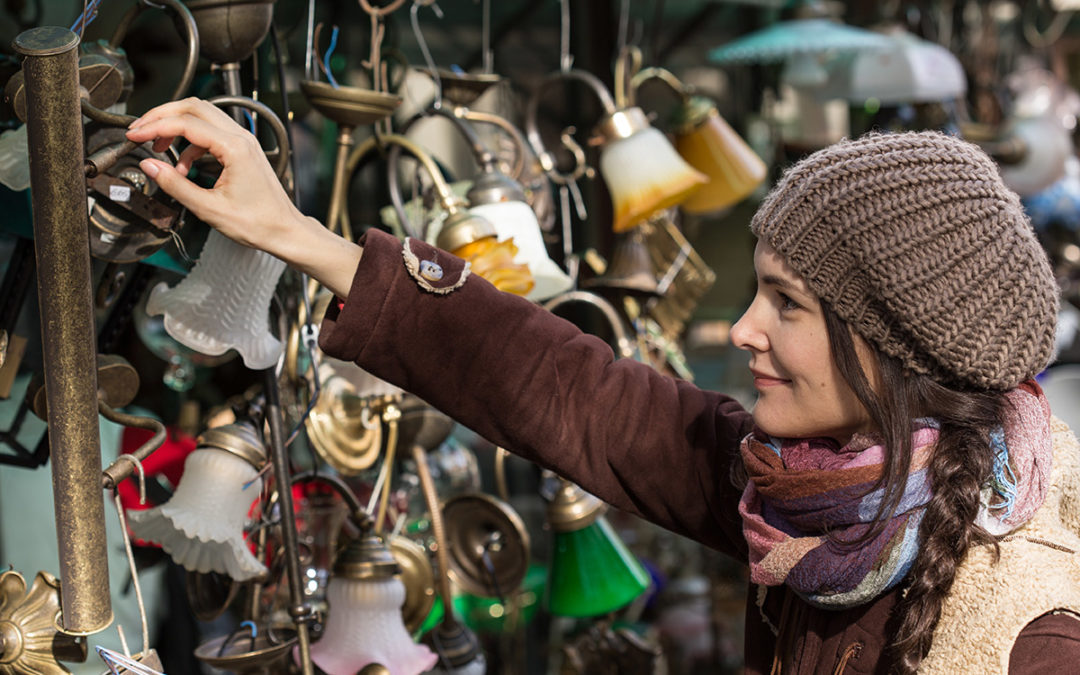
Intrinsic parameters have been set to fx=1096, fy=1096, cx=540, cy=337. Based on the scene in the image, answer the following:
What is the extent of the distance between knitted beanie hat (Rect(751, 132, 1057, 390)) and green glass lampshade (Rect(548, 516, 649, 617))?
2.78 feet

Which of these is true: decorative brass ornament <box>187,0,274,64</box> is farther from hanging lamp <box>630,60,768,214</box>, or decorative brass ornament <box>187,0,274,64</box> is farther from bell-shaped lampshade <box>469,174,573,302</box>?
hanging lamp <box>630,60,768,214</box>

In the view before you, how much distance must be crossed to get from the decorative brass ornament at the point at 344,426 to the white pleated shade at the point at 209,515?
0.90 feet

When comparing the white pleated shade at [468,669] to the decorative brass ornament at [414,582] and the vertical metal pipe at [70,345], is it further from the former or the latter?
the vertical metal pipe at [70,345]

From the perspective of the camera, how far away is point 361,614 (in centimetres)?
146

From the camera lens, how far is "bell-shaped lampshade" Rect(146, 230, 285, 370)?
3.86 feet

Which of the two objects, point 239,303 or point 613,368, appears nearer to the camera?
point 239,303

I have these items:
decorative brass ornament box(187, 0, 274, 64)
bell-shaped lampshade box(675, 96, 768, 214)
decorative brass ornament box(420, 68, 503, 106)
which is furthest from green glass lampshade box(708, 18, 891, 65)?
decorative brass ornament box(187, 0, 274, 64)

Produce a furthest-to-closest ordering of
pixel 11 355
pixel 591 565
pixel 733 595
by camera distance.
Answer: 1. pixel 733 595
2. pixel 591 565
3. pixel 11 355

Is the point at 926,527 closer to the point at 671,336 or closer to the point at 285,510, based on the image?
the point at 285,510

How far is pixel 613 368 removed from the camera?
1.37 metres

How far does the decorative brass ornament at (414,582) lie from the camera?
5.56 ft

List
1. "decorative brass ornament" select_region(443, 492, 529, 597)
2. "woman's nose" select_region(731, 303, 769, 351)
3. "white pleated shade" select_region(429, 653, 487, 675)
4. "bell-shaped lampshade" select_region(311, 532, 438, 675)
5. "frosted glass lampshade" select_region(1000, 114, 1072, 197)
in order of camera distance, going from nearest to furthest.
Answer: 1. "woman's nose" select_region(731, 303, 769, 351)
2. "bell-shaped lampshade" select_region(311, 532, 438, 675)
3. "white pleated shade" select_region(429, 653, 487, 675)
4. "decorative brass ornament" select_region(443, 492, 529, 597)
5. "frosted glass lampshade" select_region(1000, 114, 1072, 197)

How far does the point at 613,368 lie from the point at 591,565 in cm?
61

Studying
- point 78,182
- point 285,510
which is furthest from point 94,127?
point 285,510
